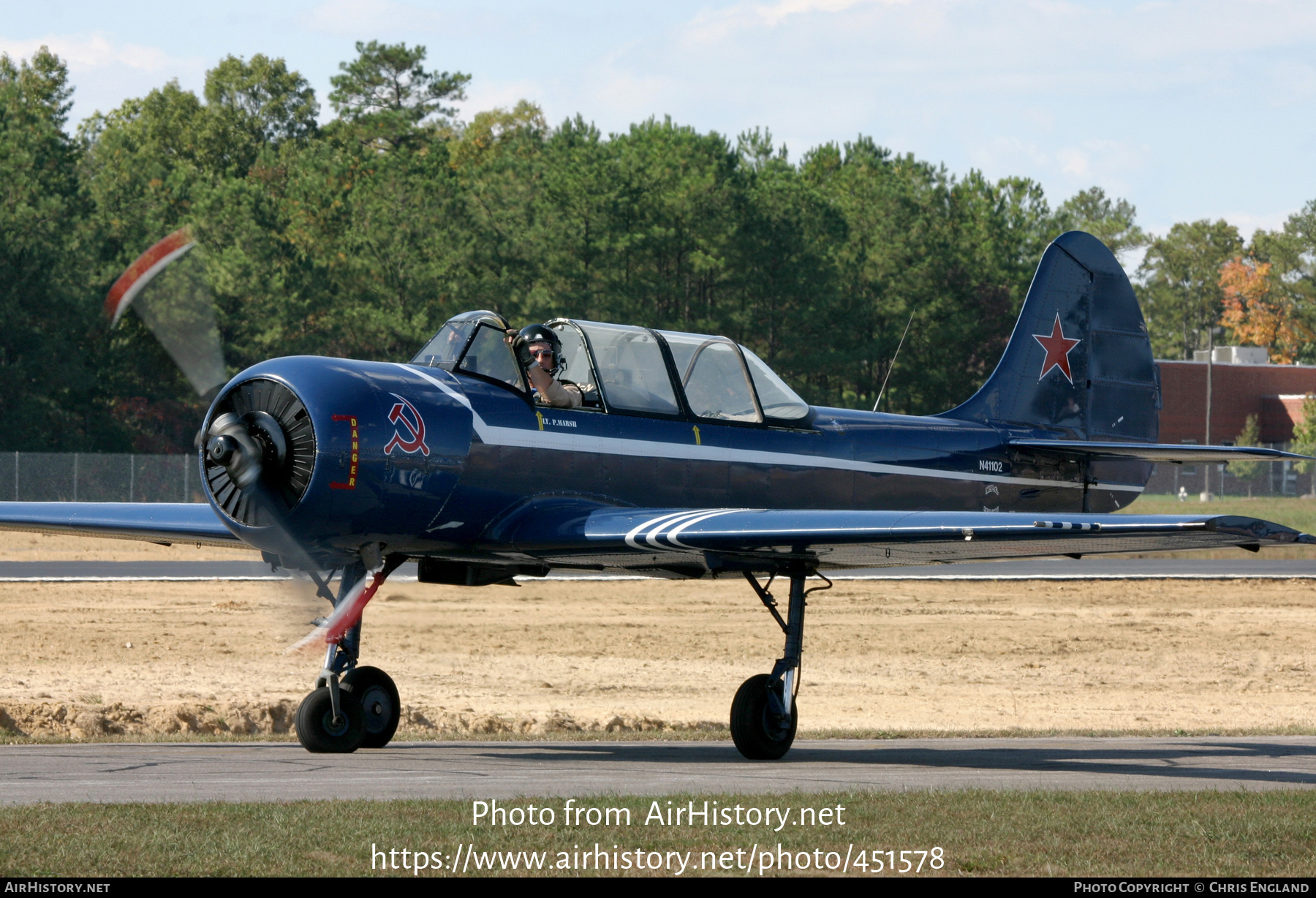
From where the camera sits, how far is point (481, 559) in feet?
42.9

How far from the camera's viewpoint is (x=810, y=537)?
38.5 ft

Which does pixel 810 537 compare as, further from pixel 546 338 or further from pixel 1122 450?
pixel 1122 450

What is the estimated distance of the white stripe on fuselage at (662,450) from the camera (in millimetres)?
12344

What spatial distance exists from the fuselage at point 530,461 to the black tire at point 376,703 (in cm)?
122

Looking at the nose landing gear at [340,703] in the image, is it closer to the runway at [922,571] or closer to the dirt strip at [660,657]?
the dirt strip at [660,657]

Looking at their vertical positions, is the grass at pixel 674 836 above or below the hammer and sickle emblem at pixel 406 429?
below

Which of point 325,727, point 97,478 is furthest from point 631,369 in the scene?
point 97,478

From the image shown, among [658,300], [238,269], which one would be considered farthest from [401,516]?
[658,300]

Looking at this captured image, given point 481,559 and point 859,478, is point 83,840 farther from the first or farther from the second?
point 859,478

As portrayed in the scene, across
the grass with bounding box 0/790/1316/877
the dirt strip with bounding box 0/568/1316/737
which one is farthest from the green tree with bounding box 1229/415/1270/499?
the grass with bounding box 0/790/1316/877

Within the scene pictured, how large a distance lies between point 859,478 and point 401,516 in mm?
4958

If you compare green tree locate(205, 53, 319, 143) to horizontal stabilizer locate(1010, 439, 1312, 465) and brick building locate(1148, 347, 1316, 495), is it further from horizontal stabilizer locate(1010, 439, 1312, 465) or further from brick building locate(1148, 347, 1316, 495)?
horizontal stabilizer locate(1010, 439, 1312, 465)

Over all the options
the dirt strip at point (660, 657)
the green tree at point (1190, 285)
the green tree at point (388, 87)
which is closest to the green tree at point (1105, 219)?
the green tree at point (1190, 285)

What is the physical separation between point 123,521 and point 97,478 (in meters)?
38.0
